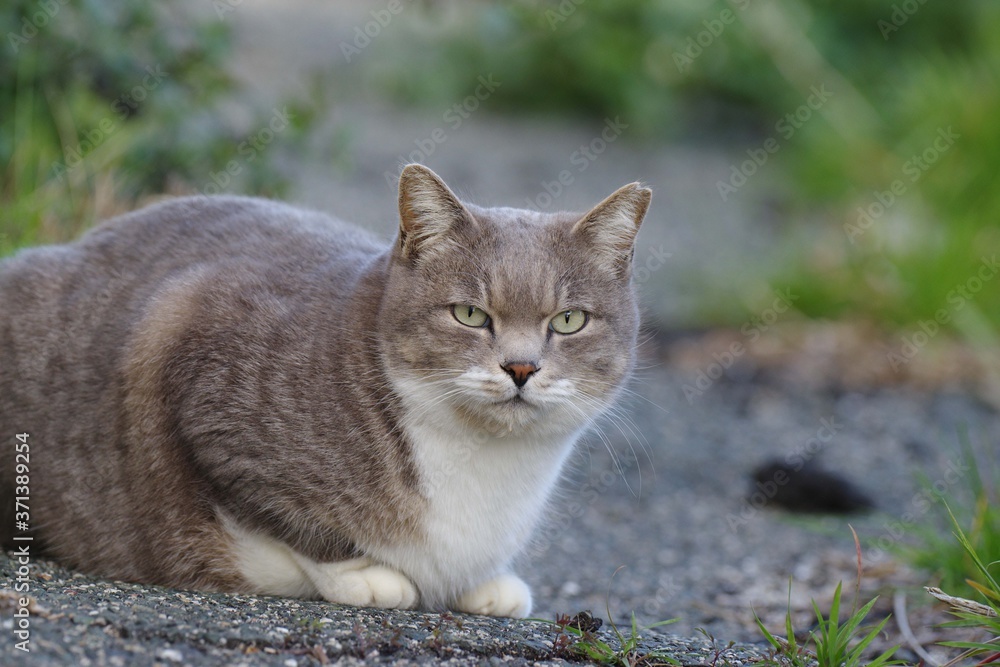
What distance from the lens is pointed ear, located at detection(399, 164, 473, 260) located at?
3.04m

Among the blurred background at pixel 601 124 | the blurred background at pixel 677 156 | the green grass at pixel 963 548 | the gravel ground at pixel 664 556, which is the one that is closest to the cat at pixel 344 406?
the gravel ground at pixel 664 556

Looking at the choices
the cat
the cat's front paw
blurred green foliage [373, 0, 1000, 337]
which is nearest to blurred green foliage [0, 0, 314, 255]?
blurred green foliage [373, 0, 1000, 337]

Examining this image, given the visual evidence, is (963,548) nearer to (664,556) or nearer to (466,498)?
(664,556)

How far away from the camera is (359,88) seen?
1194 cm

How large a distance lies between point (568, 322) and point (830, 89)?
24.6 feet

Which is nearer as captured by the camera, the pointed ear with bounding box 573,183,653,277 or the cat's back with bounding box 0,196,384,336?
the pointed ear with bounding box 573,183,653,277

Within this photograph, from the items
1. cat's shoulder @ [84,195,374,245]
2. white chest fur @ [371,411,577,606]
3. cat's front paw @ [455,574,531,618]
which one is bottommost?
Answer: cat's front paw @ [455,574,531,618]

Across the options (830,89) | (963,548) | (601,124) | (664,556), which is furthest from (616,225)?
(601,124)

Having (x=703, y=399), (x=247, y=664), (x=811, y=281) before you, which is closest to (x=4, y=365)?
(x=247, y=664)

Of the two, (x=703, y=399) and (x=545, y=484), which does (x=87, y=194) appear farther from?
(x=703, y=399)

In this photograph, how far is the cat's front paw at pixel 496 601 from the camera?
3.25 m

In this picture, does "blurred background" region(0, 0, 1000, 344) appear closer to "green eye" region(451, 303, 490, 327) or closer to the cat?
the cat

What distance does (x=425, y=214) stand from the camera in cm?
307

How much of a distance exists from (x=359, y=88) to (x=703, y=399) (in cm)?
681
